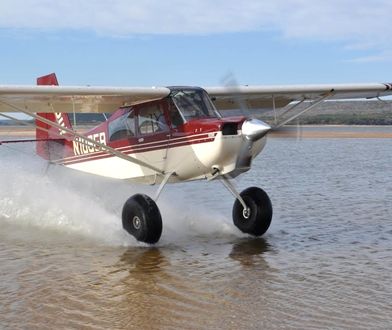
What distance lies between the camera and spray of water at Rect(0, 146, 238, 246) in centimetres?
938

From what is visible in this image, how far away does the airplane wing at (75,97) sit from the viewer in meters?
8.48

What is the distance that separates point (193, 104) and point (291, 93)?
7.95 ft

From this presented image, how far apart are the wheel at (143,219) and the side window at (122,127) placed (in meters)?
1.57

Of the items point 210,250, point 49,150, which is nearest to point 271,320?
point 210,250

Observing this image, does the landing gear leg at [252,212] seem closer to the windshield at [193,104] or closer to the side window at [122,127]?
the windshield at [193,104]

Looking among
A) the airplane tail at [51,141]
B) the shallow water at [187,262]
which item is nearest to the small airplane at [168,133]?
the shallow water at [187,262]

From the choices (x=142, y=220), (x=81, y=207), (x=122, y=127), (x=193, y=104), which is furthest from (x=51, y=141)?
(x=142, y=220)

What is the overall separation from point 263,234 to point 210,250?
1304 millimetres

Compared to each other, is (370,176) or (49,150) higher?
(49,150)

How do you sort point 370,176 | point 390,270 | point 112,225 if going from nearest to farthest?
point 390,270, point 112,225, point 370,176

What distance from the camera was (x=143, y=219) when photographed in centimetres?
831

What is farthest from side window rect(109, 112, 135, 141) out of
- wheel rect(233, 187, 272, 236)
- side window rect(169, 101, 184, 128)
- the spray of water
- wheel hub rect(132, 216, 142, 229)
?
wheel rect(233, 187, 272, 236)

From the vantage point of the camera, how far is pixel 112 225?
9484 millimetres

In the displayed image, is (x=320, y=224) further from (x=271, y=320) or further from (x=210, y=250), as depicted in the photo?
(x=271, y=320)
